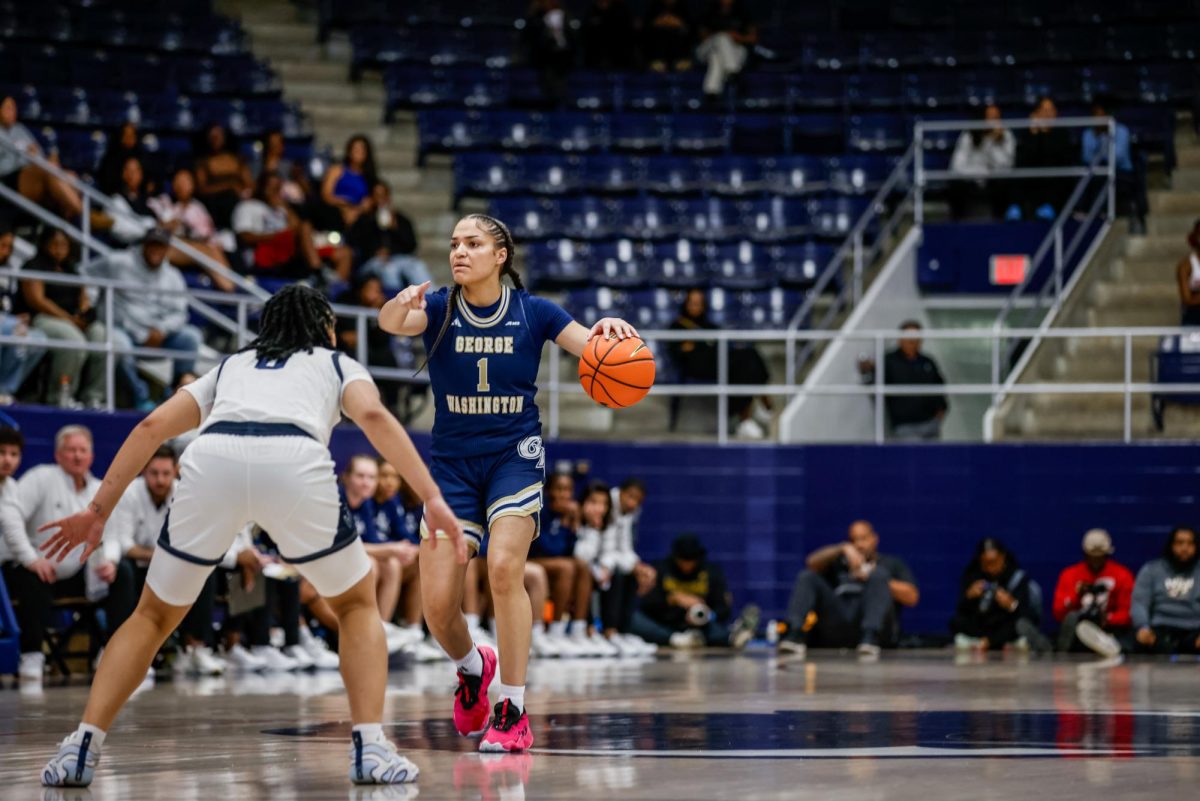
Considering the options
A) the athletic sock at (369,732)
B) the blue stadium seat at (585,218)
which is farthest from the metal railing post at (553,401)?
the athletic sock at (369,732)

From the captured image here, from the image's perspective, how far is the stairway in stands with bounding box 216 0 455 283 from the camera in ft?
68.5

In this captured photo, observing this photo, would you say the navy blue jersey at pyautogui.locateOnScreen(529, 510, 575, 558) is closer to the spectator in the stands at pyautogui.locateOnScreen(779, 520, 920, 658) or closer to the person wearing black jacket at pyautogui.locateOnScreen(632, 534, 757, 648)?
the person wearing black jacket at pyautogui.locateOnScreen(632, 534, 757, 648)

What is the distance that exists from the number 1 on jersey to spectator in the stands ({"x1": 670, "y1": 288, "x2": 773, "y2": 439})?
416 inches

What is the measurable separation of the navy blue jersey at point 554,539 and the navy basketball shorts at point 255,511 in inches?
368

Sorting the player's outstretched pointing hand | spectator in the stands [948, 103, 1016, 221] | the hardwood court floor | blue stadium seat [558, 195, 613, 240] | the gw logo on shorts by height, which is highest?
spectator in the stands [948, 103, 1016, 221]

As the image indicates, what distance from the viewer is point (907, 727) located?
793 centimetres

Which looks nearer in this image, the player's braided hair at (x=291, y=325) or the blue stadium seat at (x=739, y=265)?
the player's braided hair at (x=291, y=325)

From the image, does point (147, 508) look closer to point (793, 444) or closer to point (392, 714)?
point (392, 714)

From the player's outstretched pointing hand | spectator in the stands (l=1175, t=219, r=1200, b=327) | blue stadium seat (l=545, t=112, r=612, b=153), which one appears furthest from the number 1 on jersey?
blue stadium seat (l=545, t=112, r=612, b=153)

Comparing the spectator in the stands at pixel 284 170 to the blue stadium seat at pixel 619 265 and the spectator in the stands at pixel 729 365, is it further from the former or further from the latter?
the spectator in the stands at pixel 729 365

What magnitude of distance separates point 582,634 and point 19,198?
218 inches

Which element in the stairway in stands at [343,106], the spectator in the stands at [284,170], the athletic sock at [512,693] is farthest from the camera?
the stairway in stands at [343,106]

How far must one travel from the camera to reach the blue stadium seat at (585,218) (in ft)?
65.6

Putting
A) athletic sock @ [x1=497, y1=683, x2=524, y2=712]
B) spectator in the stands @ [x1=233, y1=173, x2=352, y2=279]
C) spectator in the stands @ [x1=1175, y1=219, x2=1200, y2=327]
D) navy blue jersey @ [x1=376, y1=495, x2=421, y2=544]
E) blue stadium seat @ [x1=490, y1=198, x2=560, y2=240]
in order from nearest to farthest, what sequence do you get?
athletic sock @ [x1=497, y1=683, x2=524, y2=712] → navy blue jersey @ [x1=376, y1=495, x2=421, y2=544] → spectator in the stands @ [x1=1175, y1=219, x2=1200, y2=327] → spectator in the stands @ [x1=233, y1=173, x2=352, y2=279] → blue stadium seat @ [x1=490, y1=198, x2=560, y2=240]
